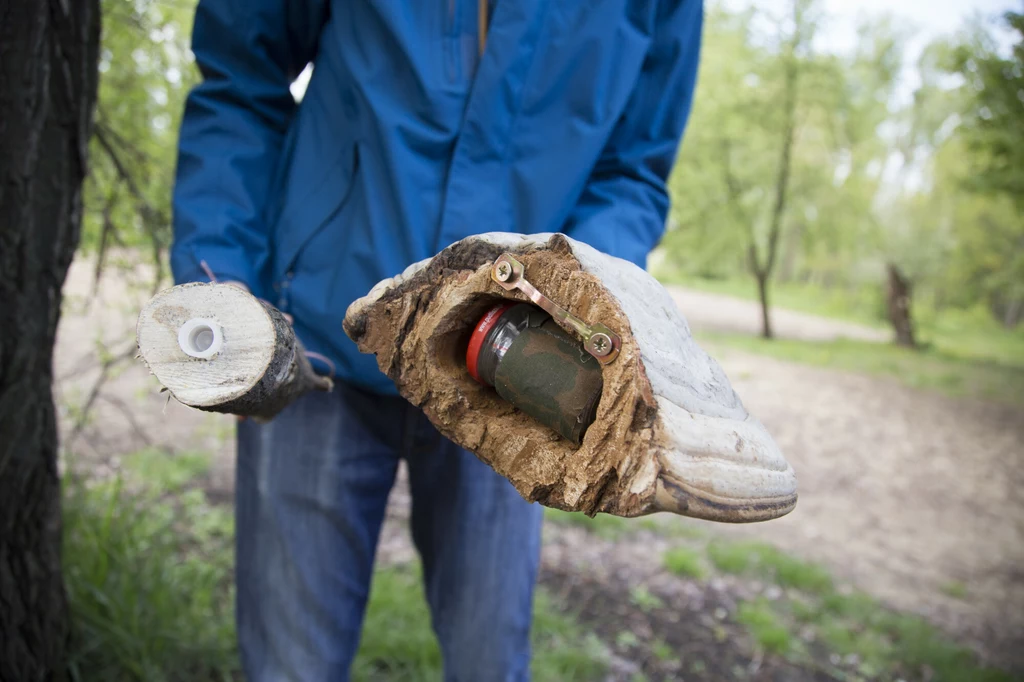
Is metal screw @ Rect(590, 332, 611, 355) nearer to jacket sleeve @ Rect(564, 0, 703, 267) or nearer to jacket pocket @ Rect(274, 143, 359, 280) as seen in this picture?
jacket sleeve @ Rect(564, 0, 703, 267)

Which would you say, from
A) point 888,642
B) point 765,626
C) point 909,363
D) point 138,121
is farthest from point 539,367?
point 909,363

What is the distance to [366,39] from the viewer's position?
1.41m

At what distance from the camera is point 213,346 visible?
937mm

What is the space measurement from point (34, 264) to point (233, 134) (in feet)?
1.95

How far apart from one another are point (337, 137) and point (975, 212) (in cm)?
1728

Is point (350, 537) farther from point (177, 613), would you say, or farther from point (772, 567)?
point (772, 567)

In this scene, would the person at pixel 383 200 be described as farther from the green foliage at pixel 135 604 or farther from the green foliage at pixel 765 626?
the green foliage at pixel 765 626

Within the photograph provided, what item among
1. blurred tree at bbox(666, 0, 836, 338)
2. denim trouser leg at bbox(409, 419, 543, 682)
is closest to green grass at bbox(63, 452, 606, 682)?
denim trouser leg at bbox(409, 419, 543, 682)

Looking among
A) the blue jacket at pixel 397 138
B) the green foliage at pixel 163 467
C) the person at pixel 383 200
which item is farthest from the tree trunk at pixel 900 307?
the blue jacket at pixel 397 138

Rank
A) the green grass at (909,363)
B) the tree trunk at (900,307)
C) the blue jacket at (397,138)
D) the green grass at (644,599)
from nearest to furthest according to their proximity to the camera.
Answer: the blue jacket at (397,138) < the green grass at (644,599) < the green grass at (909,363) < the tree trunk at (900,307)

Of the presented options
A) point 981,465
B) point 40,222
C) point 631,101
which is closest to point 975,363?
point 981,465

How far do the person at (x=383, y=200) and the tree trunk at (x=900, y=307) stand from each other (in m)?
13.5

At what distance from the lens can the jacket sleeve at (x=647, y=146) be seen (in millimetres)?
1507

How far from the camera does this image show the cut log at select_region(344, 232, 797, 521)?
856mm
